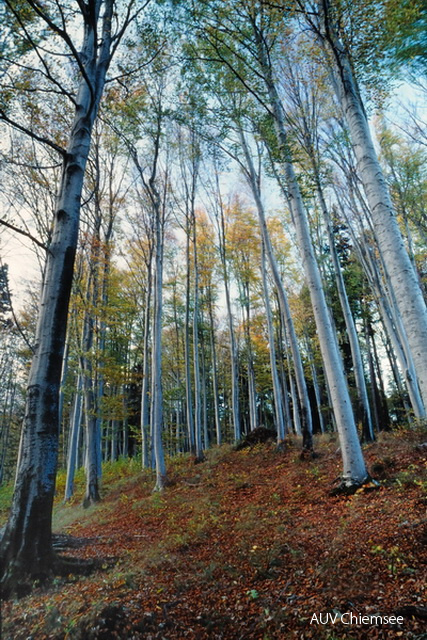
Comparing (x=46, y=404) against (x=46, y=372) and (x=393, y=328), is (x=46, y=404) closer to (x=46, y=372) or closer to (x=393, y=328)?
(x=46, y=372)

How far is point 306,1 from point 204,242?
10.8 metres

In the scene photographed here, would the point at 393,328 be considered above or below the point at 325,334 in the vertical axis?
above

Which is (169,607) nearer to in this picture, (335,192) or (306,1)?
(306,1)

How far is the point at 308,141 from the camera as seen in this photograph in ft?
27.5

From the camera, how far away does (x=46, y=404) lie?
10.4 feet

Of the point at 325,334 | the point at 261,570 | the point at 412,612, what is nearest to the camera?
the point at 412,612

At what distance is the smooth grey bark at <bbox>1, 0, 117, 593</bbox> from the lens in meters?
2.86

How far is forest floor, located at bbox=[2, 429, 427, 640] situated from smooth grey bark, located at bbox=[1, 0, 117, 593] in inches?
14.1

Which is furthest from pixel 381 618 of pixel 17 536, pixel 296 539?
pixel 17 536

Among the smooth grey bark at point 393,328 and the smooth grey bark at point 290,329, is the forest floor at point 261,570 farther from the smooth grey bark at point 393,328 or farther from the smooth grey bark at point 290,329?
the smooth grey bark at point 393,328

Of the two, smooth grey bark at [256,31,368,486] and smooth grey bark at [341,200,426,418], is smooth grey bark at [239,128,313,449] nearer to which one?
smooth grey bark at [256,31,368,486]

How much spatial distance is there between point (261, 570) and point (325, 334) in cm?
385

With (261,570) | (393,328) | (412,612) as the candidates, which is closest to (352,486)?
(261,570)

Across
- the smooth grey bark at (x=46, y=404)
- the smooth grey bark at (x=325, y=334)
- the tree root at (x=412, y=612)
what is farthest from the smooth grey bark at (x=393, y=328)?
the smooth grey bark at (x=46, y=404)
